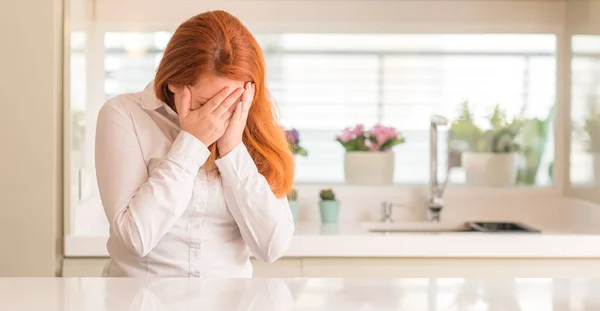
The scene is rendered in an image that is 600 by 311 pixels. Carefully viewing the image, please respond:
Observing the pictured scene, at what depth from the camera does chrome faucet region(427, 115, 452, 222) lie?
10.5 feet

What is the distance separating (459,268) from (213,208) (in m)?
1.16

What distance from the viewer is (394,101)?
134 inches

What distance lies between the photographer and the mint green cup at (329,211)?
308 cm

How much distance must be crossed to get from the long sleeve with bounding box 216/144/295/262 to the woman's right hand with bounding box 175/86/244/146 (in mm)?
72

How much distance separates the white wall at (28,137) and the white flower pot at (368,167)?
46.1 inches

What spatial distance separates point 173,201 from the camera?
1660 millimetres

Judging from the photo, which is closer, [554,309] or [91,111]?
[554,309]

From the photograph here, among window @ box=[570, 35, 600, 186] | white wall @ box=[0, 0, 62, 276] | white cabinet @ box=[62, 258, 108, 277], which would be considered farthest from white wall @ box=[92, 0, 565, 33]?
white cabinet @ box=[62, 258, 108, 277]

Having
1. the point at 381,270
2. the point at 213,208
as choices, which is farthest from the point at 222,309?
the point at 381,270

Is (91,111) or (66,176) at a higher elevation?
(91,111)

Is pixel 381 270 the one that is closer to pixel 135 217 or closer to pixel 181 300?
pixel 135 217

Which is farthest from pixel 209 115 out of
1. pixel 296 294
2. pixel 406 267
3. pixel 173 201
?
pixel 406 267

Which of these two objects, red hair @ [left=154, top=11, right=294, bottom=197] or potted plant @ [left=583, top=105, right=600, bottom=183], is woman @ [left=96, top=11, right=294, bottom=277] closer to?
red hair @ [left=154, top=11, right=294, bottom=197]

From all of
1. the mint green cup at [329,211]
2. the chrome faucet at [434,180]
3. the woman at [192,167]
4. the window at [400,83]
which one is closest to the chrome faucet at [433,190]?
the chrome faucet at [434,180]
